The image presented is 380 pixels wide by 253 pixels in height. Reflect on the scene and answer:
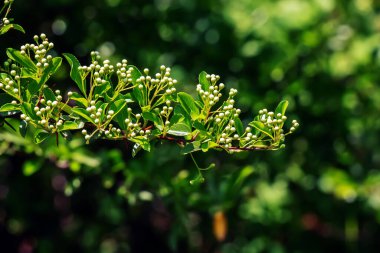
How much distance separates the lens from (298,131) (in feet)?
7.45

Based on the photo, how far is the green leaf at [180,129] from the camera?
963 millimetres

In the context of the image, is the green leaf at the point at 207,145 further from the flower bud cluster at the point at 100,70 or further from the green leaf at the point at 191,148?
the flower bud cluster at the point at 100,70

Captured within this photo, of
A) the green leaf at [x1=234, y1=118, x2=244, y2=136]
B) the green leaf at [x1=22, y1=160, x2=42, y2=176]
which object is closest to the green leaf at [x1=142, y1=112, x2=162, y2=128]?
the green leaf at [x1=234, y1=118, x2=244, y2=136]

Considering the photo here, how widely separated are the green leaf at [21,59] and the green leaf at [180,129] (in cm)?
25

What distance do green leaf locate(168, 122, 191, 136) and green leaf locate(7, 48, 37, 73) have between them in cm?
25

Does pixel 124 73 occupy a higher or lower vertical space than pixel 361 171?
lower

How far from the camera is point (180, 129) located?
968mm

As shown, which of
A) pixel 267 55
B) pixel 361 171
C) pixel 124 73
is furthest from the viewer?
pixel 361 171

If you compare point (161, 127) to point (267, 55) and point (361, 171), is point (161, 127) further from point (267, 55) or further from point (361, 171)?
point (361, 171)

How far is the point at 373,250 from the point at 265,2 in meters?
1.18

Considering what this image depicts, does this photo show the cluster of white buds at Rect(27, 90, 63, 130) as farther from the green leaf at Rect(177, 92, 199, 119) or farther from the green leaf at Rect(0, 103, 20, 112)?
the green leaf at Rect(177, 92, 199, 119)

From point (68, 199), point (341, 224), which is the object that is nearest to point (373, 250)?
point (341, 224)

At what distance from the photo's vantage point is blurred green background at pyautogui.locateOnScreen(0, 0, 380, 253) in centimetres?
215

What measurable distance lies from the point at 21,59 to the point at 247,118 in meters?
1.14
